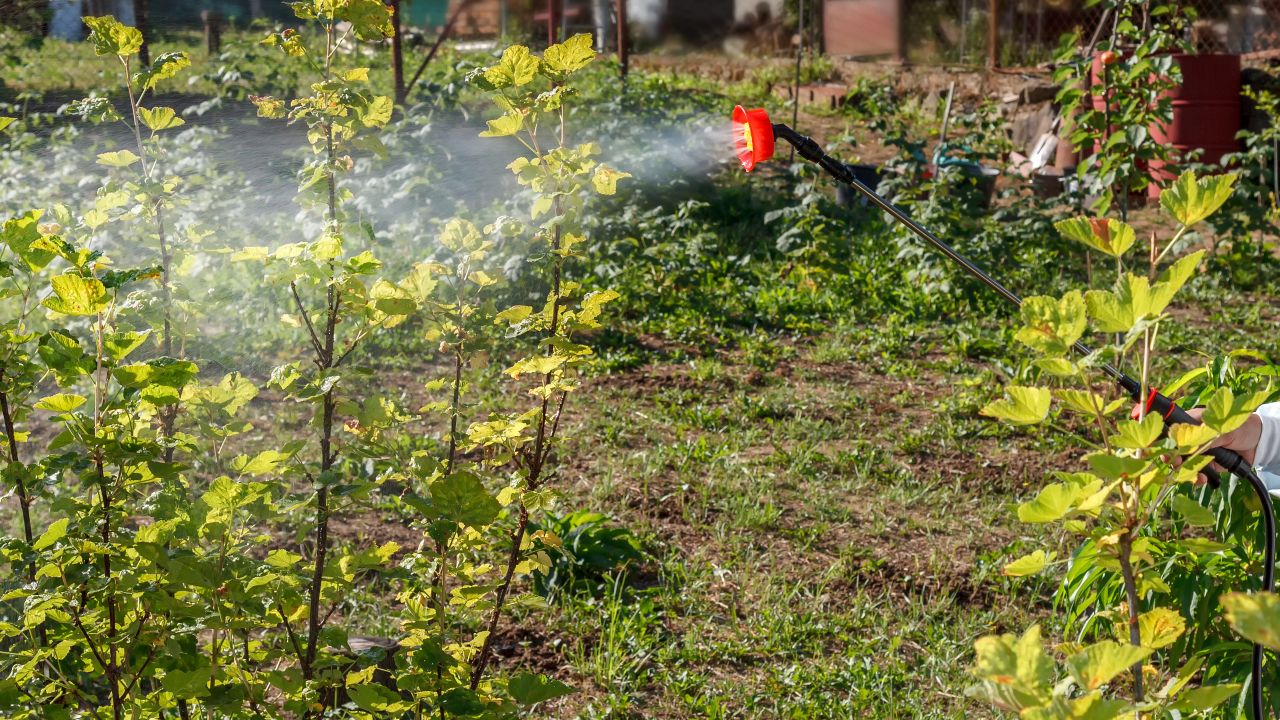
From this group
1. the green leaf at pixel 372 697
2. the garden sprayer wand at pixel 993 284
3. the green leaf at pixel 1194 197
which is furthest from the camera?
the green leaf at pixel 372 697

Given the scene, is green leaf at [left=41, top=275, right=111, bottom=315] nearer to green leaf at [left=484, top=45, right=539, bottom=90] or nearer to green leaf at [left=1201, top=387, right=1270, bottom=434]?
green leaf at [left=484, top=45, right=539, bottom=90]

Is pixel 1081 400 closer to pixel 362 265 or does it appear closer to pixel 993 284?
pixel 993 284

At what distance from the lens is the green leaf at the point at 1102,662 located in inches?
25.5

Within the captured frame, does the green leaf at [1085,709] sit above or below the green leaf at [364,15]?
below

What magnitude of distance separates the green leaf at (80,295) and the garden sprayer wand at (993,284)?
2.36ft

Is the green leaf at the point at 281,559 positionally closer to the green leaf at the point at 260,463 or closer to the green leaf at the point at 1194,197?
the green leaf at the point at 260,463

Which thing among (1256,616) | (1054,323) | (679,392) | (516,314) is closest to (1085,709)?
(1256,616)

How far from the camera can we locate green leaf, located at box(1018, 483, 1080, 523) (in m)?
0.73

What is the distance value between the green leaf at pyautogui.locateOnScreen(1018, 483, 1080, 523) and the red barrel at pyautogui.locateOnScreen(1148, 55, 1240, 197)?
6835 mm

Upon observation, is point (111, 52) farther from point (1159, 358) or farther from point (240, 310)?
point (1159, 358)

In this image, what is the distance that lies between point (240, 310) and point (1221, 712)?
355cm

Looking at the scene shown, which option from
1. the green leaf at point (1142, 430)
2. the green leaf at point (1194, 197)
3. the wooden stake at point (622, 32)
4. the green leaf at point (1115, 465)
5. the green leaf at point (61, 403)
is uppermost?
the wooden stake at point (622, 32)

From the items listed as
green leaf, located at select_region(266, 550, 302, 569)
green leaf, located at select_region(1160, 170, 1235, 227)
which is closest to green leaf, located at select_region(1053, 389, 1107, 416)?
green leaf, located at select_region(1160, 170, 1235, 227)

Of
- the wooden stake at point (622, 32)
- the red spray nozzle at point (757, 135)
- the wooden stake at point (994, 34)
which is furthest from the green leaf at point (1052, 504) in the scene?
the wooden stake at point (994, 34)
